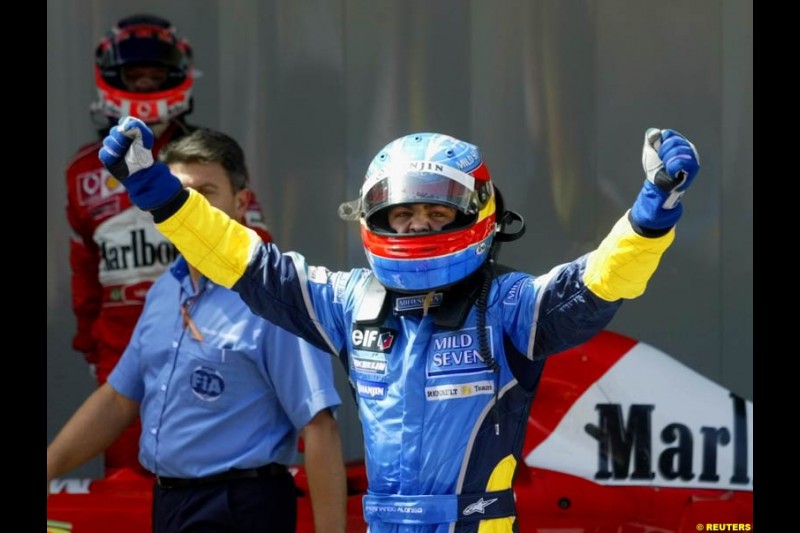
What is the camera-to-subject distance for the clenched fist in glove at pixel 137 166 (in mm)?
3064

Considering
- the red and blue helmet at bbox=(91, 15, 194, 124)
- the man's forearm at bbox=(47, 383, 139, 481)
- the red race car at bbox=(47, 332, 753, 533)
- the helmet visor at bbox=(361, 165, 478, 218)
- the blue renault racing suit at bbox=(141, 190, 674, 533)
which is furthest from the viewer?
the red and blue helmet at bbox=(91, 15, 194, 124)

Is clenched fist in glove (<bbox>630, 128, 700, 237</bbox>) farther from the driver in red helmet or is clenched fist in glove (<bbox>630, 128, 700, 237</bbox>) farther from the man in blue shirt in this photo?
the driver in red helmet

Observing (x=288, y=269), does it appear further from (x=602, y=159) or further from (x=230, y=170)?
(x=602, y=159)

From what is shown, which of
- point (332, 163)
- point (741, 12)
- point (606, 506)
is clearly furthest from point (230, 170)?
point (741, 12)

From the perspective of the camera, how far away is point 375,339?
10.4 ft

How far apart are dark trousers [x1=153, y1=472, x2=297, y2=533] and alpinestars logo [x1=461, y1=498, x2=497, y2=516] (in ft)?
2.76

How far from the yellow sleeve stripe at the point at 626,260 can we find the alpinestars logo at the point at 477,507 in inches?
20.2

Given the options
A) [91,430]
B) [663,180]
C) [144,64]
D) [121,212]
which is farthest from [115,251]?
[663,180]

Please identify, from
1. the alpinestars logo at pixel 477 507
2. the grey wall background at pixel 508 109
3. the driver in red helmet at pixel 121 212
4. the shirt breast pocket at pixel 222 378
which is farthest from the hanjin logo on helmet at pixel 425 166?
the grey wall background at pixel 508 109

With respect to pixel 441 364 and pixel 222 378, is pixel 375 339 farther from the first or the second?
pixel 222 378

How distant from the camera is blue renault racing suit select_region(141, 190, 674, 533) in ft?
9.96

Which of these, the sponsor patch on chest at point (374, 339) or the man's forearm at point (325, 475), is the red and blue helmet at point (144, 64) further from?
the sponsor patch on chest at point (374, 339)

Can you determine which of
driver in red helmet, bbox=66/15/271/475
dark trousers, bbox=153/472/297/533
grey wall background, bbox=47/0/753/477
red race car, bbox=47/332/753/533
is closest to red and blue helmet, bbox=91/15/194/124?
driver in red helmet, bbox=66/15/271/475

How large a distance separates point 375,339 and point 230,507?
0.80 m
